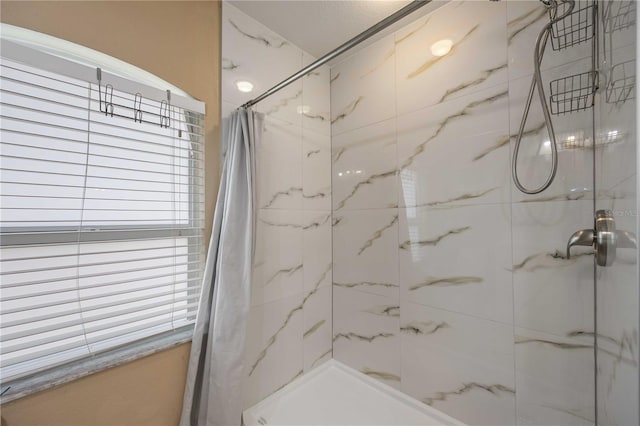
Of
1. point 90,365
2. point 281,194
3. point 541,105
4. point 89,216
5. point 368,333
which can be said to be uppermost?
point 541,105

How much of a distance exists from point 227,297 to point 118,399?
21.0 inches

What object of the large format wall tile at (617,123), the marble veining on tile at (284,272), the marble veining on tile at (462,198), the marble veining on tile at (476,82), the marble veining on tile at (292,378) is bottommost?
the marble veining on tile at (292,378)

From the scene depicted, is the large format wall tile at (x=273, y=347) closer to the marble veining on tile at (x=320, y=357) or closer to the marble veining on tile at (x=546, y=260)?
the marble veining on tile at (x=320, y=357)

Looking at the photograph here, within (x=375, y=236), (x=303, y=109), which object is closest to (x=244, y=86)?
(x=303, y=109)

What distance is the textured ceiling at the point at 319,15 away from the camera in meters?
1.31

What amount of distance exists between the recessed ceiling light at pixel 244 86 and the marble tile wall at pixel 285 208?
2cm

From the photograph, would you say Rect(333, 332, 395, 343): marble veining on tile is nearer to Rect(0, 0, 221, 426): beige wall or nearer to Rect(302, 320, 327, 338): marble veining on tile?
Rect(302, 320, 327, 338): marble veining on tile

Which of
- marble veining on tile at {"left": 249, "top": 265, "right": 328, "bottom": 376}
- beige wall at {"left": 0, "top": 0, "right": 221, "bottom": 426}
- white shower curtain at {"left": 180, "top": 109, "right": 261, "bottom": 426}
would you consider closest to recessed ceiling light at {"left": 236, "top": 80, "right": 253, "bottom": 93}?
beige wall at {"left": 0, "top": 0, "right": 221, "bottom": 426}

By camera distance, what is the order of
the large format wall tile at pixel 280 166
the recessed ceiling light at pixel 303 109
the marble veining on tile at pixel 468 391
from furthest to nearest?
the recessed ceiling light at pixel 303 109 → the large format wall tile at pixel 280 166 → the marble veining on tile at pixel 468 391

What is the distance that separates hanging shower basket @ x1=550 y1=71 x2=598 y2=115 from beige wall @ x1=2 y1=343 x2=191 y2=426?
194 centimetres

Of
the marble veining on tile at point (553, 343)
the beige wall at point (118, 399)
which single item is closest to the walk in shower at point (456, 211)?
the marble veining on tile at point (553, 343)

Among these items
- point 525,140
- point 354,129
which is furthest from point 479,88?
point 354,129

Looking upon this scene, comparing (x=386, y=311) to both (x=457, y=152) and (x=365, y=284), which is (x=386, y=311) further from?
(x=457, y=152)

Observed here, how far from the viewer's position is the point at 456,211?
126 cm
